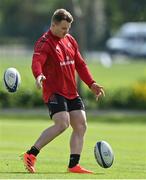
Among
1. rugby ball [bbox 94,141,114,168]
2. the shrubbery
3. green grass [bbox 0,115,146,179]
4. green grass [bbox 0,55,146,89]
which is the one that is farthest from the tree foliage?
rugby ball [bbox 94,141,114,168]

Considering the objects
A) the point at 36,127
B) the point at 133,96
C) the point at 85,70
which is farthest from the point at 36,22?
the point at 85,70

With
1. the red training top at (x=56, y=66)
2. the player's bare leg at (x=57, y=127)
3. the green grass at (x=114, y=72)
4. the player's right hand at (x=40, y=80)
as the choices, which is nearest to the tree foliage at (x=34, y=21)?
the green grass at (x=114, y=72)

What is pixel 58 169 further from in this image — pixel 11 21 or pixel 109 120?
pixel 11 21

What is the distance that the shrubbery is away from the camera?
3631 centimetres

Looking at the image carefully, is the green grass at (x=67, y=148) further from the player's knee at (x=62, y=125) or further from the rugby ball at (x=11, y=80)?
the rugby ball at (x=11, y=80)

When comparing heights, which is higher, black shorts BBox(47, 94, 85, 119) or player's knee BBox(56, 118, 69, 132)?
black shorts BBox(47, 94, 85, 119)

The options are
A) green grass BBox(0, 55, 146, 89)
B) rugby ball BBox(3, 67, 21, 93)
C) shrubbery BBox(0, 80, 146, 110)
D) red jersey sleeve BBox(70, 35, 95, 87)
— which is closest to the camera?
rugby ball BBox(3, 67, 21, 93)

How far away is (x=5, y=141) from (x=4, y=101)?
1390cm

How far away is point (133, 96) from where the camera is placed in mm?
37156

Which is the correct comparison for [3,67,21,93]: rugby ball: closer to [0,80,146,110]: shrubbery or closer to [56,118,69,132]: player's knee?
[56,118,69,132]: player's knee

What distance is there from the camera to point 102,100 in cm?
3638

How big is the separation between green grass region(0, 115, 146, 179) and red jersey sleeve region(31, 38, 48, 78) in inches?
56.3

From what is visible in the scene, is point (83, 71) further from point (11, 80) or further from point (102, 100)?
point (102, 100)

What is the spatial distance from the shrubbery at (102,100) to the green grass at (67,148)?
166 centimetres
